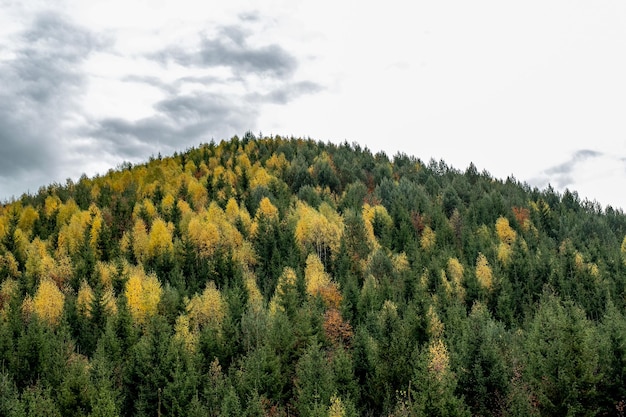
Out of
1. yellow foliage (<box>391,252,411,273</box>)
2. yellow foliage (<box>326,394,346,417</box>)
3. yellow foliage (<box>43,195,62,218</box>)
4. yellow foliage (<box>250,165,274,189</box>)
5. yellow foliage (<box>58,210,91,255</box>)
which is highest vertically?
yellow foliage (<box>250,165,274,189</box>)

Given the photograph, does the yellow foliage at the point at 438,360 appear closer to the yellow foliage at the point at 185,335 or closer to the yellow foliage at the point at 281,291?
the yellow foliage at the point at 281,291

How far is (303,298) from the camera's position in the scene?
83.5m

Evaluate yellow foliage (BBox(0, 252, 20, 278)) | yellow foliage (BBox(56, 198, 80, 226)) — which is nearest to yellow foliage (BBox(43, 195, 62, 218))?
yellow foliage (BBox(56, 198, 80, 226))

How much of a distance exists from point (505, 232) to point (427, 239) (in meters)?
24.4

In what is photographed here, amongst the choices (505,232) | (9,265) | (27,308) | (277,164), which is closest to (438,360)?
(27,308)

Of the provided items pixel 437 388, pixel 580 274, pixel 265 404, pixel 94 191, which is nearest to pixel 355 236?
pixel 580 274

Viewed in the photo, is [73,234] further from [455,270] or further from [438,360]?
[438,360]

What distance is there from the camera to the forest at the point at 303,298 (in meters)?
44.4

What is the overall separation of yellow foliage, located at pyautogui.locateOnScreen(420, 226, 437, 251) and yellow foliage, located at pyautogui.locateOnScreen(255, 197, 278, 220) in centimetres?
3619

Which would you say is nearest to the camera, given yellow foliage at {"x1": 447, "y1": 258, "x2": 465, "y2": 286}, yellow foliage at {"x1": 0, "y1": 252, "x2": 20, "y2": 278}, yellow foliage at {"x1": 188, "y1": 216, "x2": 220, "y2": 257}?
yellow foliage at {"x1": 447, "y1": 258, "x2": 465, "y2": 286}

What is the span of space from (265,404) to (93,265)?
55.1 metres

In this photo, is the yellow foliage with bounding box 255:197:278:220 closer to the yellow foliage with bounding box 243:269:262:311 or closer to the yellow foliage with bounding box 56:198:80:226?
the yellow foliage with bounding box 243:269:262:311

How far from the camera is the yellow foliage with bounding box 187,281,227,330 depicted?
76000 millimetres

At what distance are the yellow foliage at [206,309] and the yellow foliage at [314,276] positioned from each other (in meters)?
15.1
